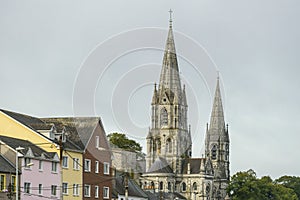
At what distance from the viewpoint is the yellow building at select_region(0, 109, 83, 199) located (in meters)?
98.8

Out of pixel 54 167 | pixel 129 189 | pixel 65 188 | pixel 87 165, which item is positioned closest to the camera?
pixel 54 167

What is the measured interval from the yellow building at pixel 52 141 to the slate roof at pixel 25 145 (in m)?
1.32

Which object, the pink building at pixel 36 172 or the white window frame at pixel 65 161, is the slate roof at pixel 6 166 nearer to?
the pink building at pixel 36 172

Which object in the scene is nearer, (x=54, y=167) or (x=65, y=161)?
(x=54, y=167)

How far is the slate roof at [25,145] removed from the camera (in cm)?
9125

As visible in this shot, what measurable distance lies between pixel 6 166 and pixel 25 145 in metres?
6.74

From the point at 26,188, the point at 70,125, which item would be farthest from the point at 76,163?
the point at 26,188

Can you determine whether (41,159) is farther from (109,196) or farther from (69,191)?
(109,196)

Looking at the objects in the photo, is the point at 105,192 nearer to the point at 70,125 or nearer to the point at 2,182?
the point at 70,125

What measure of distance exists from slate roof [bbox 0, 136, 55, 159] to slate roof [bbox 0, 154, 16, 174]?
1786 millimetres

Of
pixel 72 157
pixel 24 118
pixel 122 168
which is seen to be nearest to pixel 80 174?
pixel 72 157

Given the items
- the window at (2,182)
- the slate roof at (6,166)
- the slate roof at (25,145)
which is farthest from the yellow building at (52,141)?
the window at (2,182)

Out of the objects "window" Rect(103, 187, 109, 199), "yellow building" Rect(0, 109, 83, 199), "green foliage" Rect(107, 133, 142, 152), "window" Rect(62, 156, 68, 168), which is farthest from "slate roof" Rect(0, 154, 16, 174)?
"green foliage" Rect(107, 133, 142, 152)

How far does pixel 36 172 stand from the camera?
9369 centimetres
